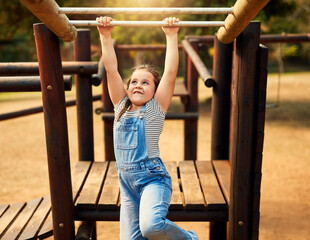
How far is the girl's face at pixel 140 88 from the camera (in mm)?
2098

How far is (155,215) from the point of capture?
6.10 feet

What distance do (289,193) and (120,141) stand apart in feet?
10.2

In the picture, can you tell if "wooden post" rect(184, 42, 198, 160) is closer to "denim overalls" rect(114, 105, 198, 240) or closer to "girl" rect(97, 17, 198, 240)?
"girl" rect(97, 17, 198, 240)

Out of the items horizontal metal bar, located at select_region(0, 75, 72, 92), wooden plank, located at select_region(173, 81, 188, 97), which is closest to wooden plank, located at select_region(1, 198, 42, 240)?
horizontal metal bar, located at select_region(0, 75, 72, 92)

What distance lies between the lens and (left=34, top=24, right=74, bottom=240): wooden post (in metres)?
1.92

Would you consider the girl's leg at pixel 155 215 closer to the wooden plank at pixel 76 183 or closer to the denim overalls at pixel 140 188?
the denim overalls at pixel 140 188

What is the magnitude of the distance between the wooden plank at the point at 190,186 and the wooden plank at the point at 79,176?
2.14 feet

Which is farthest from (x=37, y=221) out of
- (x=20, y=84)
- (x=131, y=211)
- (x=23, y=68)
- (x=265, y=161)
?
(x=265, y=161)

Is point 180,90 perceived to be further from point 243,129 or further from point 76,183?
point 243,129

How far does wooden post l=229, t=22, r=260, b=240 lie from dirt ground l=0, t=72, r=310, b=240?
5.01 feet

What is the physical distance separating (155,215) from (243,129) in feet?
2.00

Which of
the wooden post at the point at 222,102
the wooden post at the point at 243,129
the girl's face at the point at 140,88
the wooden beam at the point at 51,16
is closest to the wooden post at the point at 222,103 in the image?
the wooden post at the point at 222,102

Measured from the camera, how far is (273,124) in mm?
8344

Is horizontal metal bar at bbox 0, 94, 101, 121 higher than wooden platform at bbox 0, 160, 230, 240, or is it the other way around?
horizontal metal bar at bbox 0, 94, 101, 121
